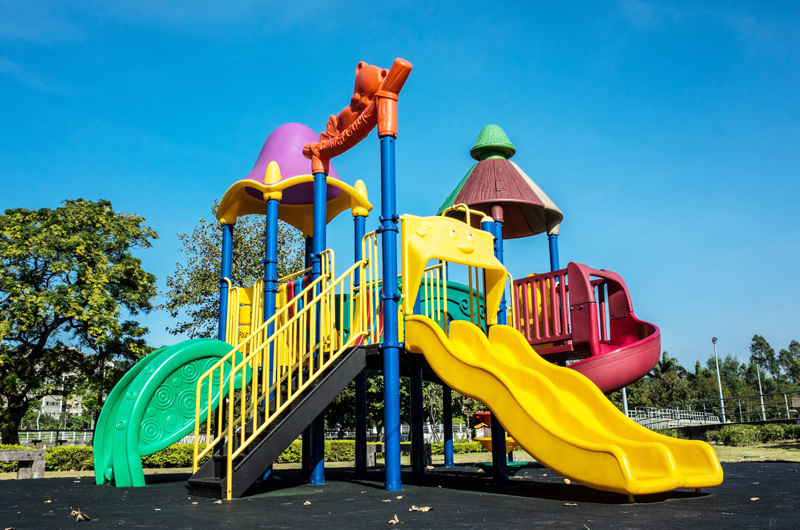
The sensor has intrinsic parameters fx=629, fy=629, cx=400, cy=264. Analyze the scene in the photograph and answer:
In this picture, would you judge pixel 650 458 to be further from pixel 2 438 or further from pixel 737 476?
pixel 2 438

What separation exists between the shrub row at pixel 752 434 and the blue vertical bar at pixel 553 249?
15.1 metres

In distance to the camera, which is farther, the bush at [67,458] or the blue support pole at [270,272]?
the bush at [67,458]

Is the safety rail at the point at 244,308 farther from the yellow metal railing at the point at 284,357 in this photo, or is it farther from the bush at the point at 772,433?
the bush at the point at 772,433

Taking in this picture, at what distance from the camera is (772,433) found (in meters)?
25.0

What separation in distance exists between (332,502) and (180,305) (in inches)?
895

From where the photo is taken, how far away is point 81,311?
2238 cm

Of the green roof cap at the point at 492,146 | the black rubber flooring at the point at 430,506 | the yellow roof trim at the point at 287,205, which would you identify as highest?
the green roof cap at the point at 492,146

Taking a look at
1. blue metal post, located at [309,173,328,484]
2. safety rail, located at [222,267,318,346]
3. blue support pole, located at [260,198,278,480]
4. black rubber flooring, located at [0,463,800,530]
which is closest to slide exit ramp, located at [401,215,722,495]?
black rubber flooring, located at [0,463,800,530]

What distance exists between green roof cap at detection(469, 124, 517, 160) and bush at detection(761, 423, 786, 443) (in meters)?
A: 17.8

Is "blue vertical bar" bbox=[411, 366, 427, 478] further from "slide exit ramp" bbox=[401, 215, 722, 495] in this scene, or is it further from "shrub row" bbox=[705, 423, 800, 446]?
"shrub row" bbox=[705, 423, 800, 446]

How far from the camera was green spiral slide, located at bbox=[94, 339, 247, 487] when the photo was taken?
338 inches

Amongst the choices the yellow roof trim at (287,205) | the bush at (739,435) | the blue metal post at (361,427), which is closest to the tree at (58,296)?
the yellow roof trim at (287,205)

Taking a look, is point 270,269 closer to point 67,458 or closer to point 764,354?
point 67,458

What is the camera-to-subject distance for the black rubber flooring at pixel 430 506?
4.46 metres
